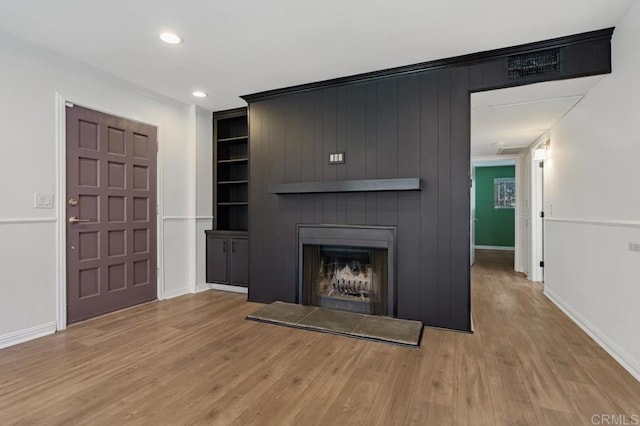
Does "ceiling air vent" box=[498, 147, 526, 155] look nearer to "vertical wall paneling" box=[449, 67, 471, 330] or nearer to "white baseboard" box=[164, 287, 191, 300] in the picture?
"vertical wall paneling" box=[449, 67, 471, 330]

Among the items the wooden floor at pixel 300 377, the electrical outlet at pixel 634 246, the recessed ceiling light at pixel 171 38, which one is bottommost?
the wooden floor at pixel 300 377

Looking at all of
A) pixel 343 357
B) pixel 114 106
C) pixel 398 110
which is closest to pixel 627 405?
pixel 343 357

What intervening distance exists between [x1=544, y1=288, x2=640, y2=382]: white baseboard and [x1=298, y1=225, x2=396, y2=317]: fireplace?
1.67m

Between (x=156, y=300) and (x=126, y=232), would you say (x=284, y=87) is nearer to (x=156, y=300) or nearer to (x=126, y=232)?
(x=126, y=232)

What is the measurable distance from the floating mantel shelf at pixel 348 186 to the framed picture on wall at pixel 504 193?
7850mm

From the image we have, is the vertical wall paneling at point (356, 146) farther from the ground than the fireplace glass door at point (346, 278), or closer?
farther from the ground

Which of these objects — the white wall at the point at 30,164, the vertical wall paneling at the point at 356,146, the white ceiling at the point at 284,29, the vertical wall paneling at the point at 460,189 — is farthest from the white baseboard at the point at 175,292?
the vertical wall paneling at the point at 460,189

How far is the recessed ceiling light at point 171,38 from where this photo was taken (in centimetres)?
256

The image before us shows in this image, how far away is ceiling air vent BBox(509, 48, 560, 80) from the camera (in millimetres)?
2682

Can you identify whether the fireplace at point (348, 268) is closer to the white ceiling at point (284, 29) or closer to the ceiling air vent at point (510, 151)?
the white ceiling at point (284, 29)

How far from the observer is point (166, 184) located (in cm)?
404

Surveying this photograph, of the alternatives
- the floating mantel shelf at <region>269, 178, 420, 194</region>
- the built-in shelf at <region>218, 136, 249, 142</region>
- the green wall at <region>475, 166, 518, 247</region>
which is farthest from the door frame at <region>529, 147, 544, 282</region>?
the green wall at <region>475, 166, 518, 247</region>

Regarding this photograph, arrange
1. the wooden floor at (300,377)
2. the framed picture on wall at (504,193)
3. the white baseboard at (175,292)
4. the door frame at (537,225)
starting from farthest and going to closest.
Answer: the framed picture on wall at (504,193) < the door frame at (537,225) < the white baseboard at (175,292) < the wooden floor at (300,377)

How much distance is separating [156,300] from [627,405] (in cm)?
427
